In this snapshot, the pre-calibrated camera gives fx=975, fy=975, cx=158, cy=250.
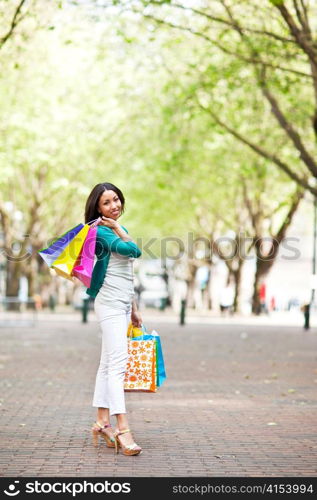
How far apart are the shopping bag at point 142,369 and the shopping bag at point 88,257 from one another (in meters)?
0.70

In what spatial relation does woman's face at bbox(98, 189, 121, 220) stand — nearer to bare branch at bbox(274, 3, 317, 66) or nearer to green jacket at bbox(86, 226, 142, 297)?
green jacket at bbox(86, 226, 142, 297)

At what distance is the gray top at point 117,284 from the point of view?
7.12 meters

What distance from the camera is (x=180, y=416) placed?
30.7 feet

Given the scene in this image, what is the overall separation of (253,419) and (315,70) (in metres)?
9.69

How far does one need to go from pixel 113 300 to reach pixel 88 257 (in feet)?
1.19

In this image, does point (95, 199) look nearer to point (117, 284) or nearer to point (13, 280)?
point (117, 284)

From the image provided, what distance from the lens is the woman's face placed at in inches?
286

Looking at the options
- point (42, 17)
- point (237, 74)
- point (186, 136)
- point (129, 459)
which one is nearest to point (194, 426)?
point (129, 459)

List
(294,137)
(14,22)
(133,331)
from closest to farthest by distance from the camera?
(133,331)
(14,22)
(294,137)

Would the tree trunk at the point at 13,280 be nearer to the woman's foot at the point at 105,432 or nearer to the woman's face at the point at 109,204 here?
the woman's foot at the point at 105,432

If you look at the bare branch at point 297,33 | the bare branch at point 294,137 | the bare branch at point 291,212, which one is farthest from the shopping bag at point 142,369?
the bare branch at point 291,212

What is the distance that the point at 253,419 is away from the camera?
9227 millimetres

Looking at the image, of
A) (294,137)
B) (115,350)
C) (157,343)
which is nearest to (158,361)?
(157,343)

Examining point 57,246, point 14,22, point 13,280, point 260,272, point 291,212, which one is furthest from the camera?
point 13,280
